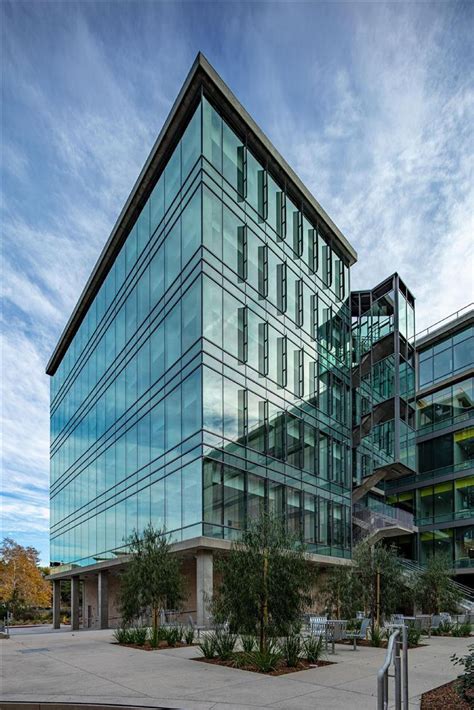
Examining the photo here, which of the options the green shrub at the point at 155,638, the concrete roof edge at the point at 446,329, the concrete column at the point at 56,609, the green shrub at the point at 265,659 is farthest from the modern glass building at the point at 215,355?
the concrete roof edge at the point at 446,329

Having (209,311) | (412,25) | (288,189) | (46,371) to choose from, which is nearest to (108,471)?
(209,311)

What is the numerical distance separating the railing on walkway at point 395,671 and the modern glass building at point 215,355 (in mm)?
14560

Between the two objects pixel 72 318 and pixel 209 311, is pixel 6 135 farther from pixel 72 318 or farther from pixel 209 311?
pixel 72 318

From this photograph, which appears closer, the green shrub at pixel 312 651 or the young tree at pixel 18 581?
the green shrub at pixel 312 651

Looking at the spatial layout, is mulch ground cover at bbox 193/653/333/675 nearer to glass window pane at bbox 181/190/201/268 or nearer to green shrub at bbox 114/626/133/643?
green shrub at bbox 114/626/133/643

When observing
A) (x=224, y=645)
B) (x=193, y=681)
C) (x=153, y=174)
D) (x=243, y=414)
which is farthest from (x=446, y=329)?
(x=193, y=681)

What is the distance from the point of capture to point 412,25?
13867 millimetres

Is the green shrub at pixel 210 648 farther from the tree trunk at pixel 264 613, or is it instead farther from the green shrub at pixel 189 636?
the green shrub at pixel 189 636

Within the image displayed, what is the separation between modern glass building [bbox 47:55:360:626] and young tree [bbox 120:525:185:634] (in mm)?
3457

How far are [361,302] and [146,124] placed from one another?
1862cm

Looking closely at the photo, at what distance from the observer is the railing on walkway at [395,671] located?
651 cm

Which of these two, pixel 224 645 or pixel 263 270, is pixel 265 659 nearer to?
pixel 224 645

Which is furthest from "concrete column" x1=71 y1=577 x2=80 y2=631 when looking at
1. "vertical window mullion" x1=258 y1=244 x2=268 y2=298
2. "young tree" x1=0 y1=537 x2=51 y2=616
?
"vertical window mullion" x1=258 y1=244 x2=268 y2=298

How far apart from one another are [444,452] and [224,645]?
37.3m
